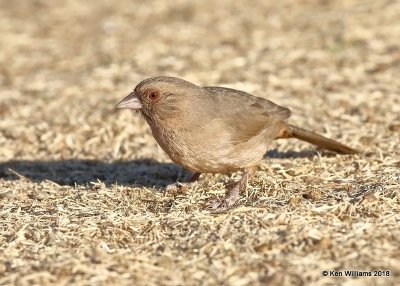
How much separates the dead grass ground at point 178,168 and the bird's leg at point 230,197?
4.2 inches

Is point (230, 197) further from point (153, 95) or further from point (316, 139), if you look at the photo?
point (316, 139)

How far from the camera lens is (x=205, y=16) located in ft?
42.0

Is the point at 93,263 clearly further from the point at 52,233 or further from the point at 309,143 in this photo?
the point at 309,143

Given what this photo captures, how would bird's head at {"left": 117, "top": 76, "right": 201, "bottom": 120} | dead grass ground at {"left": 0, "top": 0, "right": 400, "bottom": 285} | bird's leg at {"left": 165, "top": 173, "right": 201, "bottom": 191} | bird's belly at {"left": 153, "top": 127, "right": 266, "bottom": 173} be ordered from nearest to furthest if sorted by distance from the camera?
dead grass ground at {"left": 0, "top": 0, "right": 400, "bottom": 285}
bird's belly at {"left": 153, "top": 127, "right": 266, "bottom": 173}
bird's head at {"left": 117, "top": 76, "right": 201, "bottom": 120}
bird's leg at {"left": 165, "top": 173, "right": 201, "bottom": 191}

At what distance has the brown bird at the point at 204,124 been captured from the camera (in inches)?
251

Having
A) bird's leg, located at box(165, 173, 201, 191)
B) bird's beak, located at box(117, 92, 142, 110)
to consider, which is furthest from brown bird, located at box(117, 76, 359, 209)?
bird's leg, located at box(165, 173, 201, 191)

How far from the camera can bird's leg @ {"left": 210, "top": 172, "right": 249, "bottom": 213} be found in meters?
5.97

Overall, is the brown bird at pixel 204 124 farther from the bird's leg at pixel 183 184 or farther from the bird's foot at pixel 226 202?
the bird's leg at pixel 183 184

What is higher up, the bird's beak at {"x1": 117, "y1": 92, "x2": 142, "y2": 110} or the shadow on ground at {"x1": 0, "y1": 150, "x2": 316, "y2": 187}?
the bird's beak at {"x1": 117, "y1": 92, "x2": 142, "y2": 110}

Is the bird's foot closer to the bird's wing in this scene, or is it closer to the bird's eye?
the bird's wing

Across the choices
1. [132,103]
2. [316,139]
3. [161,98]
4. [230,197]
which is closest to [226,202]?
[230,197]

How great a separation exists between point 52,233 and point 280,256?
1.73 metres

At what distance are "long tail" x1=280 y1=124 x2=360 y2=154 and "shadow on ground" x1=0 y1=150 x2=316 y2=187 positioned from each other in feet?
0.89

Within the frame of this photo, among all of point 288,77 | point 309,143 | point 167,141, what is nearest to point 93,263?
point 167,141
